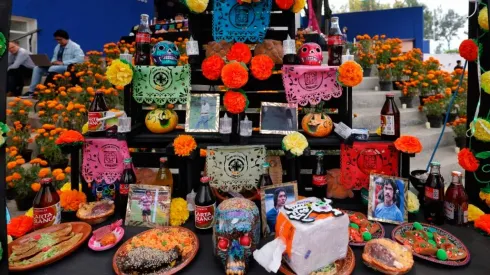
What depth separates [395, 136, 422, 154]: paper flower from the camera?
80.4 inches

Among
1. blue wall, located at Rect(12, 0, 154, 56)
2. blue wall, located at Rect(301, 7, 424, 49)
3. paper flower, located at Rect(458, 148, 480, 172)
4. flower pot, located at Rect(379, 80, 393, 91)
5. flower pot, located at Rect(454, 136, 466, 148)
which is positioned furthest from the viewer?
blue wall, located at Rect(301, 7, 424, 49)

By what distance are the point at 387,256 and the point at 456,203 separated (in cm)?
74

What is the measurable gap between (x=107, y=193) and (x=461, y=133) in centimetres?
470

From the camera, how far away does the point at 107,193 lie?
7.82 feet

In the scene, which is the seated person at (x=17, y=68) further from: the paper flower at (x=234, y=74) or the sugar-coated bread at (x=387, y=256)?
the sugar-coated bread at (x=387, y=256)

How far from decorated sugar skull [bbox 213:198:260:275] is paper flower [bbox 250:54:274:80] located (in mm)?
944

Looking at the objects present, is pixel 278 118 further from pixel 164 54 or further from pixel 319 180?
pixel 164 54

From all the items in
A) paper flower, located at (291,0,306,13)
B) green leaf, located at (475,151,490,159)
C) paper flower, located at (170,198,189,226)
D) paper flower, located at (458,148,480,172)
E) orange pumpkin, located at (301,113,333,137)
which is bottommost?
paper flower, located at (170,198,189,226)

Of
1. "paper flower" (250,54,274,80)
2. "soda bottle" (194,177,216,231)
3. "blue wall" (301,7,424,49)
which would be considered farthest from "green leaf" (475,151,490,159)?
"blue wall" (301,7,424,49)

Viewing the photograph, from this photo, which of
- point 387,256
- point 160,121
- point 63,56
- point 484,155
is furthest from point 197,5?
point 63,56

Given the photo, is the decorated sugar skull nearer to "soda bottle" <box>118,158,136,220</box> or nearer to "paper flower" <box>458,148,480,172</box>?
"soda bottle" <box>118,158,136,220</box>

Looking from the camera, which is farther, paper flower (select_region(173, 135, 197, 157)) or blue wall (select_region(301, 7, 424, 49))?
blue wall (select_region(301, 7, 424, 49))

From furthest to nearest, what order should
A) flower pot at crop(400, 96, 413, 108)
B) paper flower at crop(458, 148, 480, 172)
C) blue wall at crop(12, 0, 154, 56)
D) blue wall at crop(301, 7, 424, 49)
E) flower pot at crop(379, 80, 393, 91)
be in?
blue wall at crop(301, 7, 424, 49), blue wall at crop(12, 0, 154, 56), flower pot at crop(379, 80, 393, 91), flower pot at crop(400, 96, 413, 108), paper flower at crop(458, 148, 480, 172)

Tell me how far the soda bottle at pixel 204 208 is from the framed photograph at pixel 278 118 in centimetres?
60
